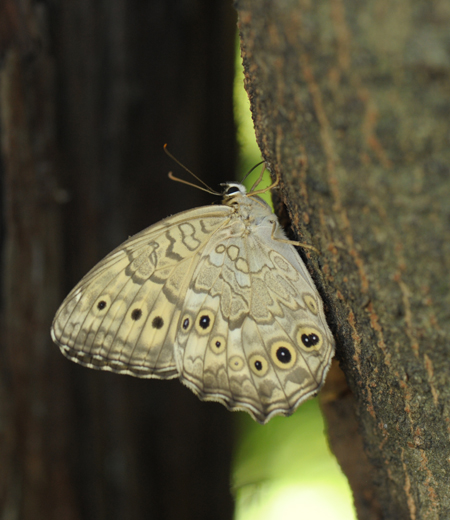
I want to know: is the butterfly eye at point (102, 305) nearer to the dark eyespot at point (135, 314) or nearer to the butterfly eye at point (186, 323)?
the dark eyespot at point (135, 314)

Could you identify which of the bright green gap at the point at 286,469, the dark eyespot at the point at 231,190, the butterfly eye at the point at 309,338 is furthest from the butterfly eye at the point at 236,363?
the bright green gap at the point at 286,469

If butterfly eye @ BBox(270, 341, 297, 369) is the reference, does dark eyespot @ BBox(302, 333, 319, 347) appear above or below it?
above

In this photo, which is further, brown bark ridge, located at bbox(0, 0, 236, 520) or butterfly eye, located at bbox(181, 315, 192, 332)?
brown bark ridge, located at bbox(0, 0, 236, 520)

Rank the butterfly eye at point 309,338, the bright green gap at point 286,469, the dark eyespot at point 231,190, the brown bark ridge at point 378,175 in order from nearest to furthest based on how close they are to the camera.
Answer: the brown bark ridge at point 378,175 < the butterfly eye at point 309,338 < the dark eyespot at point 231,190 < the bright green gap at point 286,469

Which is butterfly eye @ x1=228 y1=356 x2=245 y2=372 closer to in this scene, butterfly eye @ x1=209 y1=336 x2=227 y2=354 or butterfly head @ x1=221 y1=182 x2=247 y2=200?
butterfly eye @ x1=209 y1=336 x2=227 y2=354

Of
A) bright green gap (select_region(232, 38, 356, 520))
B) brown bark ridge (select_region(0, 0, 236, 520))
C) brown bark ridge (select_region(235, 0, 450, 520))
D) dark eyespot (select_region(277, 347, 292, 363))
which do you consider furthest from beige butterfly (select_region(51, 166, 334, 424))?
bright green gap (select_region(232, 38, 356, 520))

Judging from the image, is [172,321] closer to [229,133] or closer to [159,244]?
[159,244]

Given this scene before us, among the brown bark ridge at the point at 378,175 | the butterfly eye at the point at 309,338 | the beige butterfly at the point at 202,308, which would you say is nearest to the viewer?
the brown bark ridge at the point at 378,175

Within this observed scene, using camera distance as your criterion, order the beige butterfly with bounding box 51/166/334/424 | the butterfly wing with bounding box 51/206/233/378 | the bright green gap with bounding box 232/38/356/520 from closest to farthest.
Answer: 1. the beige butterfly with bounding box 51/166/334/424
2. the butterfly wing with bounding box 51/206/233/378
3. the bright green gap with bounding box 232/38/356/520

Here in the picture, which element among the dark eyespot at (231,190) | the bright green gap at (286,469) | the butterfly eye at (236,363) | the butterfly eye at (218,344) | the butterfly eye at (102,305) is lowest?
the bright green gap at (286,469)
